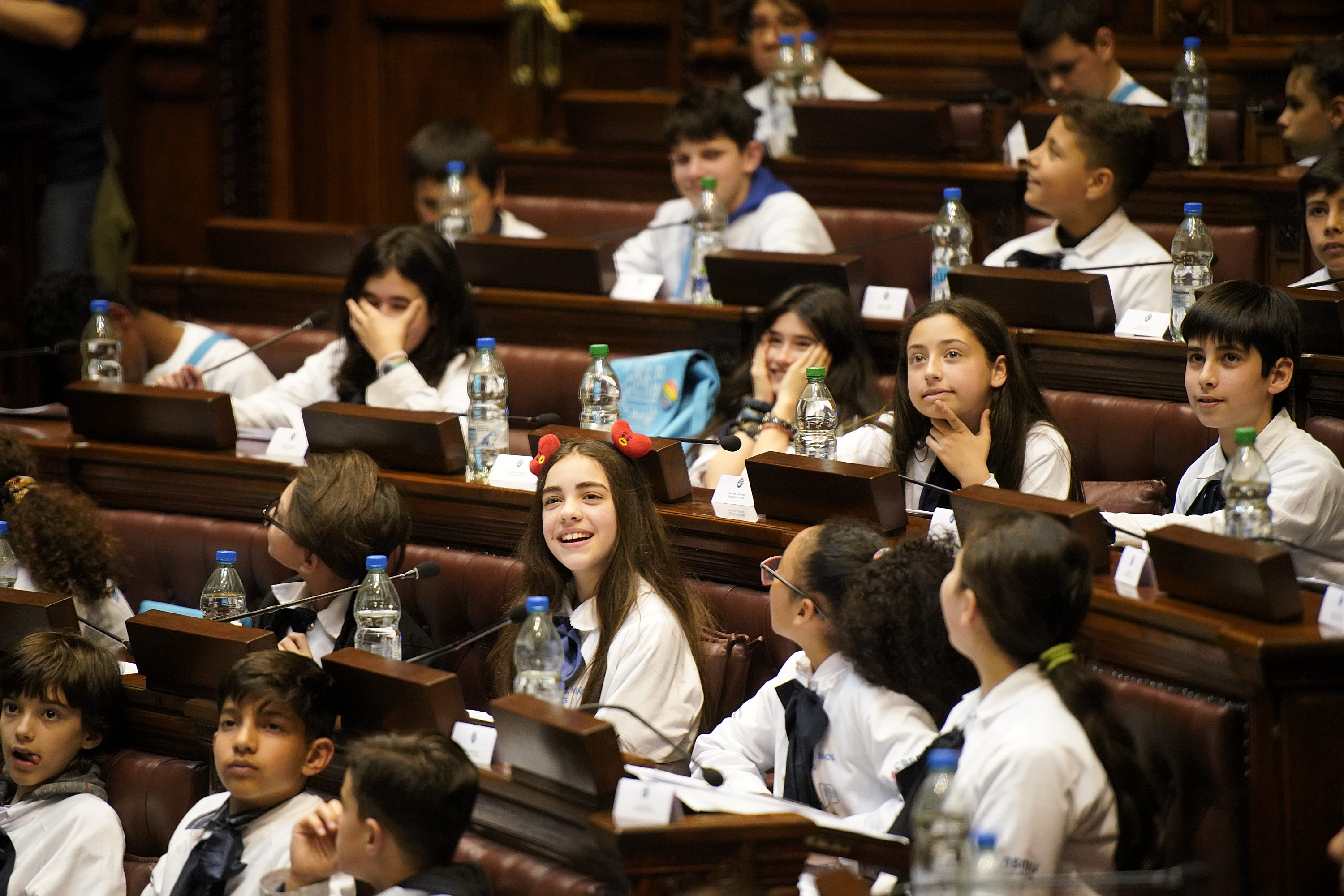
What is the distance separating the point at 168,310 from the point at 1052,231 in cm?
230

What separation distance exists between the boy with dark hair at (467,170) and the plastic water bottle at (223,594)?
161cm

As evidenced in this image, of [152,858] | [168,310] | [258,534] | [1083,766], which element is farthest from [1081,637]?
[168,310]

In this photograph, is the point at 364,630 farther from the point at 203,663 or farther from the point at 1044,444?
the point at 1044,444

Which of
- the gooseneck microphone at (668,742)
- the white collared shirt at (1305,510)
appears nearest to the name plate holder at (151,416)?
the gooseneck microphone at (668,742)

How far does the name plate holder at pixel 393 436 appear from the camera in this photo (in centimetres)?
290

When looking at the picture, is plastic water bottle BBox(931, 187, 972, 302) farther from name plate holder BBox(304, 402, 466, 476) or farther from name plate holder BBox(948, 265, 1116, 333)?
name plate holder BBox(304, 402, 466, 476)

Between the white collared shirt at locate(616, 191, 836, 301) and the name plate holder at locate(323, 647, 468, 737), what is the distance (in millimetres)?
1734

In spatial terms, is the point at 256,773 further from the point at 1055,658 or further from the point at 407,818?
the point at 1055,658

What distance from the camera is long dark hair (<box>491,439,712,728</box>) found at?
94.5 inches

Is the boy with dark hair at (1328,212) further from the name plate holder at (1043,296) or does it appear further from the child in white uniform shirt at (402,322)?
the child in white uniform shirt at (402,322)

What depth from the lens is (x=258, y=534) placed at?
3.00m

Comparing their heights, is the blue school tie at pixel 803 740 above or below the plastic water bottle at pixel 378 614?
below

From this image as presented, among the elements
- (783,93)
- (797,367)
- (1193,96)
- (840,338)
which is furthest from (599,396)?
(1193,96)

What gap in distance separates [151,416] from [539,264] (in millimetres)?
962
